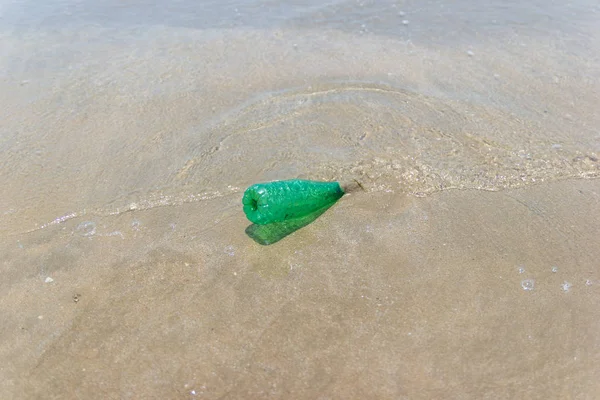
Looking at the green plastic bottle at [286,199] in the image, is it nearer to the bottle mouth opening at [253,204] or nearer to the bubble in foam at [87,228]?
the bottle mouth opening at [253,204]

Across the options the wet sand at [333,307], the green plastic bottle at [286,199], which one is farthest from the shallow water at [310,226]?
the green plastic bottle at [286,199]

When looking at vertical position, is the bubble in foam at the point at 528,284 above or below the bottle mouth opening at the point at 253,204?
below

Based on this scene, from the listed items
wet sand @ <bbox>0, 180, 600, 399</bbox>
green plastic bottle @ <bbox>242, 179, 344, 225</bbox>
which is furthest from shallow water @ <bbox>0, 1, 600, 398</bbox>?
green plastic bottle @ <bbox>242, 179, 344, 225</bbox>

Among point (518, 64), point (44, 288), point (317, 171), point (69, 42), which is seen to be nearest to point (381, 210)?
point (317, 171)

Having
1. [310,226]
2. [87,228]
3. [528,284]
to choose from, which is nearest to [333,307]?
[310,226]

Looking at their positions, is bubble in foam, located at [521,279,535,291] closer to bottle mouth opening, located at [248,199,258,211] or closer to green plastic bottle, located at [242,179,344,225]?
green plastic bottle, located at [242,179,344,225]

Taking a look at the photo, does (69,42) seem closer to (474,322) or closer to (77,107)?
(77,107)

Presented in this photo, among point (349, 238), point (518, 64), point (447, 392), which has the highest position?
point (518, 64)
